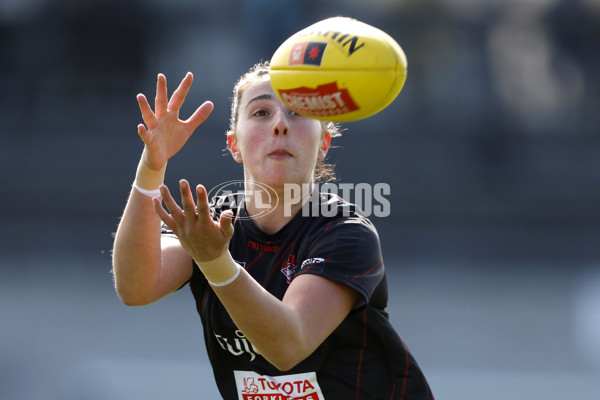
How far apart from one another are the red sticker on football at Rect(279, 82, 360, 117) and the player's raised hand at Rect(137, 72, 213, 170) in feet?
1.13

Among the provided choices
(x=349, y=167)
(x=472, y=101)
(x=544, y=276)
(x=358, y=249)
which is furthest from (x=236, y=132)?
(x=472, y=101)

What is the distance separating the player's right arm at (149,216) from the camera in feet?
8.22

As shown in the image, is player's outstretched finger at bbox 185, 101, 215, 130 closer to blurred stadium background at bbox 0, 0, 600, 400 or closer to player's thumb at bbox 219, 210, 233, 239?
player's thumb at bbox 219, 210, 233, 239

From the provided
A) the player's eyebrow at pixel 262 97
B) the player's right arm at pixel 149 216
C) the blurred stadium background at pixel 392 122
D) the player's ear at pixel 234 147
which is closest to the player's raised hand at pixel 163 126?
the player's right arm at pixel 149 216

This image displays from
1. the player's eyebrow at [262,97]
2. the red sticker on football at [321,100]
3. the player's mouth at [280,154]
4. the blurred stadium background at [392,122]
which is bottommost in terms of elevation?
the player's mouth at [280,154]

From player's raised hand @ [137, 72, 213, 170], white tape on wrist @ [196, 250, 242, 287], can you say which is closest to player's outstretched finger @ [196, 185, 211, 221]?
white tape on wrist @ [196, 250, 242, 287]

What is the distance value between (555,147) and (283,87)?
9.99 m

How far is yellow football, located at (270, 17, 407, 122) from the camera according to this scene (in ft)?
7.60

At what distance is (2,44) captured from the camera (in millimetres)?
12117

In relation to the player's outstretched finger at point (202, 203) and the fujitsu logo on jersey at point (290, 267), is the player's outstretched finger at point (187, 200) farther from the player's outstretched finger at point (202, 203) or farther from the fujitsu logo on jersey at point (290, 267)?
the fujitsu logo on jersey at point (290, 267)

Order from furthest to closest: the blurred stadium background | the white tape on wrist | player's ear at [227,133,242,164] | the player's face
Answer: the blurred stadium background
player's ear at [227,133,242,164]
the player's face
the white tape on wrist

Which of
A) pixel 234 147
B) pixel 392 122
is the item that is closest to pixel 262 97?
pixel 234 147

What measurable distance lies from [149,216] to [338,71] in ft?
2.66

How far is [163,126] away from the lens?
2.56 meters
